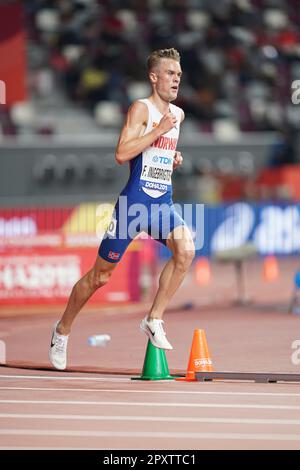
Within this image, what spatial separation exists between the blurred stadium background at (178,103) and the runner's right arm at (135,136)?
50.5 ft

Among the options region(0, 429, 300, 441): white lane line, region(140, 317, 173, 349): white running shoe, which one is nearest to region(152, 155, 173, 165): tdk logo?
region(140, 317, 173, 349): white running shoe

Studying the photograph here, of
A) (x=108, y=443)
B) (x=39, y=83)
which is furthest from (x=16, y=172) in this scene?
(x=108, y=443)

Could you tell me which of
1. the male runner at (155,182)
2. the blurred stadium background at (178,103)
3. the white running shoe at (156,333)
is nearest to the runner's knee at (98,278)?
the male runner at (155,182)

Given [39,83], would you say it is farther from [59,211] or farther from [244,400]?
[244,400]

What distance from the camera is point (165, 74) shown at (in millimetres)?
9773

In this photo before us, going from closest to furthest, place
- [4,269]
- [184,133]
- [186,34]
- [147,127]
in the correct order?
[147,127], [4,269], [184,133], [186,34]

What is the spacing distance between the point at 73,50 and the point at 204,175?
5333 mm

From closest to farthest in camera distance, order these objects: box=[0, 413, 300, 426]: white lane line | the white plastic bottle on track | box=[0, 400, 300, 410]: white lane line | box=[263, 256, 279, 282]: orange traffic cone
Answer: box=[0, 413, 300, 426]: white lane line → box=[0, 400, 300, 410]: white lane line → the white plastic bottle on track → box=[263, 256, 279, 282]: orange traffic cone

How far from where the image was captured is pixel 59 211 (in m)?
27.2

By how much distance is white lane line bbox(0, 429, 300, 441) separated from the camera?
6.73 meters

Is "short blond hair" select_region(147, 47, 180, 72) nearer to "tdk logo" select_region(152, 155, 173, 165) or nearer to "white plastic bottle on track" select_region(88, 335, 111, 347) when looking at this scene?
"tdk logo" select_region(152, 155, 173, 165)

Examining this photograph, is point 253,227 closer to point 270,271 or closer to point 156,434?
point 270,271

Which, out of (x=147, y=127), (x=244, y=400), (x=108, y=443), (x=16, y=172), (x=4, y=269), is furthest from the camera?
(x=16, y=172)

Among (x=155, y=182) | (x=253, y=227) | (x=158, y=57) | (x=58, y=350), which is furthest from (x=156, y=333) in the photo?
(x=253, y=227)
